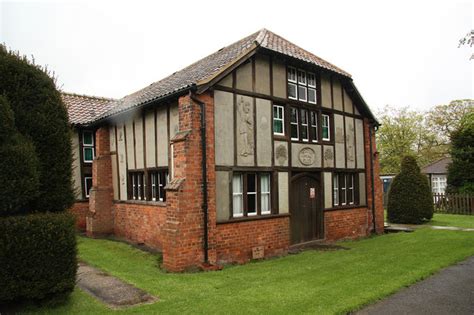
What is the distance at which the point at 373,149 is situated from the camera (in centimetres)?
1738

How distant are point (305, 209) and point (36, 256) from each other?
9.66 metres

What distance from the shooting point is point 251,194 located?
11914mm

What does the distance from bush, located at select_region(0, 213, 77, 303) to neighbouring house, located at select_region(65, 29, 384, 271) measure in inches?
140

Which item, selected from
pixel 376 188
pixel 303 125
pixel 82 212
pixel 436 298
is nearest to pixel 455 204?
pixel 376 188

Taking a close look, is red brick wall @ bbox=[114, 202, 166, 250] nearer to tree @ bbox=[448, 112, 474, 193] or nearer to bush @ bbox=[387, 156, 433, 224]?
bush @ bbox=[387, 156, 433, 224]

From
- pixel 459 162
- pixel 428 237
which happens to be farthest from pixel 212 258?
pixel 459 162

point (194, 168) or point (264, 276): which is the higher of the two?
point (194, 168)

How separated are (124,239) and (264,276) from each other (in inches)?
301

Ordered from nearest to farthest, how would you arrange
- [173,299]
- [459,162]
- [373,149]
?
[173,299], [373,149], [459,162]

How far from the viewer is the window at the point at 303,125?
13484mm

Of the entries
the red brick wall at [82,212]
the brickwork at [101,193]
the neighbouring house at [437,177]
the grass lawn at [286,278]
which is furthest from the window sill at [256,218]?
the neighbouring house at [437,177]

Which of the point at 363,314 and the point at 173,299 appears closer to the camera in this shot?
the point at 363,314

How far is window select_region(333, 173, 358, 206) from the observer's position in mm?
15413

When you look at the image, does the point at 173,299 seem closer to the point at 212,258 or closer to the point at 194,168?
the point at 212,258
